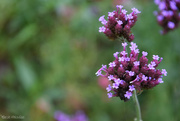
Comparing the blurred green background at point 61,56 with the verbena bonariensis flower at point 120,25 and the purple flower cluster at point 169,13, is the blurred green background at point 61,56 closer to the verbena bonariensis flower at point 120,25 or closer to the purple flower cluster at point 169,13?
the purple flower cluster at point 169,13

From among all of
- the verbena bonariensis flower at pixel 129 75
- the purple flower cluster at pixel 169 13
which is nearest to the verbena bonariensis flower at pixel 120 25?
the verbena bonariensis flower at pixel 129 75

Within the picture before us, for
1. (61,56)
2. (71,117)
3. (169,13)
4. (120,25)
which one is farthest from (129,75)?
(61,56)

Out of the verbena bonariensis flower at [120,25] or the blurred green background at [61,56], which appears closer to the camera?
the verbena bonariensis flower at [120,25]

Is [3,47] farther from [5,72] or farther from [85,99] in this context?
[85,99]

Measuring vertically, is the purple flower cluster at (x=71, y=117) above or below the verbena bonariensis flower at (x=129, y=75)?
above

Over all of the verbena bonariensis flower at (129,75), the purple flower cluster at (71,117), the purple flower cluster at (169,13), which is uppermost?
the purple flower cluster at (169,13)

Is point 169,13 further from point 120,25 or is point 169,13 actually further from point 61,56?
point 61,56
